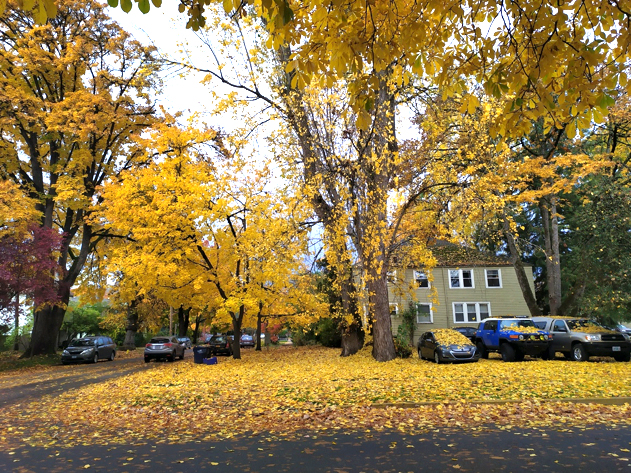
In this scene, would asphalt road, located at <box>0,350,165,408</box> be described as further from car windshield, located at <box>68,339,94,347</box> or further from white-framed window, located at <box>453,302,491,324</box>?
white-framed window, located at <box>453,302,491,324</box>

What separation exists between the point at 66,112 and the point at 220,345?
50.4 ft

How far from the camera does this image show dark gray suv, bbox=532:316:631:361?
15602mm

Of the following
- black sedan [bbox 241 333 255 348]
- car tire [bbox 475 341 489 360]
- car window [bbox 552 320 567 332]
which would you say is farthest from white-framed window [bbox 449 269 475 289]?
black sedan [bbox 241 333 255 348]

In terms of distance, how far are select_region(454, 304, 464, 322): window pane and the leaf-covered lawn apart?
20.3 meters

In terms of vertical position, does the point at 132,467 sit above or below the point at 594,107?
below

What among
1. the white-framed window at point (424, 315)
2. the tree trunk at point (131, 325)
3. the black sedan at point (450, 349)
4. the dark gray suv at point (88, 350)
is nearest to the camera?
the black sedan at point (450, 349)

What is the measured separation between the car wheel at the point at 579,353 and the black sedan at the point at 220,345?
728 inches

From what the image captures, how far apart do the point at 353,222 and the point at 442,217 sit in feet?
12.3

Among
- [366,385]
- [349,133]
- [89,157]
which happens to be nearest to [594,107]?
[366,385]

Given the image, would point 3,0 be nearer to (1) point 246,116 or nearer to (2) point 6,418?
(2) point 6,418

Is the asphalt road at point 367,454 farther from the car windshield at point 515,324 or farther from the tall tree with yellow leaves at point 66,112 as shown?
the tall tree with yellow leaves at point 66,112

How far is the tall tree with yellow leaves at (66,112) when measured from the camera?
21.0 metres

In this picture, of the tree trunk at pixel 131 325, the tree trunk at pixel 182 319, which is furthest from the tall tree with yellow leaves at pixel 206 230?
the tree trunk at pixel 182 319

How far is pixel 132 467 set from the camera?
508 centimetres
